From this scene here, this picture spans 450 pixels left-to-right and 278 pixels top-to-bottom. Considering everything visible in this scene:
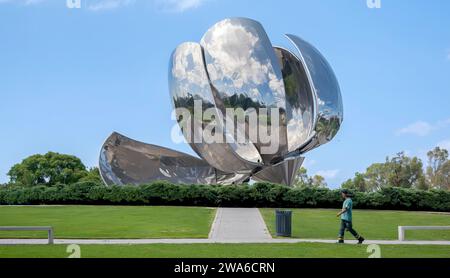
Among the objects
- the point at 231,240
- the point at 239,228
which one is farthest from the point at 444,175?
the point at 231,240

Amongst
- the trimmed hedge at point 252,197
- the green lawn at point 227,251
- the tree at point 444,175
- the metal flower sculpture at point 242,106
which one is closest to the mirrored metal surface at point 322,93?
the metal flower sculpture at point 242,106

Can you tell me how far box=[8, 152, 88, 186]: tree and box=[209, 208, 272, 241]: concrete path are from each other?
158 feet

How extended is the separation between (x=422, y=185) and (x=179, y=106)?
48193 mm

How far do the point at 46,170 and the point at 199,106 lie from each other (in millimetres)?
42190

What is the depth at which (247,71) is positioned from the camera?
99.4ft

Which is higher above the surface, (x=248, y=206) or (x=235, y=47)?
(x=235, y=47)

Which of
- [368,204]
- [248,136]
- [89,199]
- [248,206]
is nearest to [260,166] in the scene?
[248,136]

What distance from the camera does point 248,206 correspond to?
27.7 m

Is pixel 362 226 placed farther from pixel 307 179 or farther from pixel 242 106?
pixel 307 179

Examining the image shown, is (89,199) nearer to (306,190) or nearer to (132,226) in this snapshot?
(306,190)

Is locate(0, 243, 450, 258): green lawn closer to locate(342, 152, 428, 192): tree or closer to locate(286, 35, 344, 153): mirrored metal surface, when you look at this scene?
locate(286, 35, 344, 153): mirrored metal surface

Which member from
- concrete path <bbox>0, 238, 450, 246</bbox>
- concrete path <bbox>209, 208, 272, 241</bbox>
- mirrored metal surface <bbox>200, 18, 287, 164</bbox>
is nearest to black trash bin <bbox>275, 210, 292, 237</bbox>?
concrete path <bbox>209, 208, 272, 241</bbox>

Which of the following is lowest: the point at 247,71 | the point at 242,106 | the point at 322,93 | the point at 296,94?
the point at 242,106

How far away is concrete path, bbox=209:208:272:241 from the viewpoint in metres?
14.6
